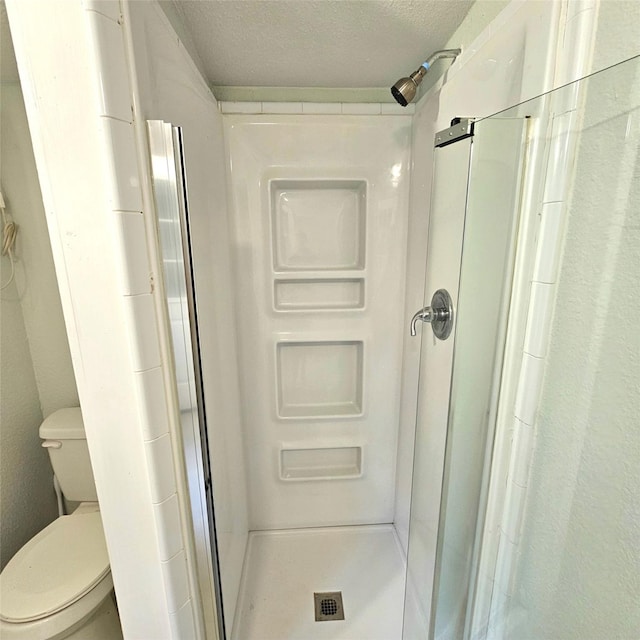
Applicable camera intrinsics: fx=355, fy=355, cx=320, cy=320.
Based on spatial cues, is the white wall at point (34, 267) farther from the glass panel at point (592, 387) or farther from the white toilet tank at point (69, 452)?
the glass panel at point (592, 387)

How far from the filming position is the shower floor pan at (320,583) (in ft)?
4.29

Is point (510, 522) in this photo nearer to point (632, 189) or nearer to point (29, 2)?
point (632, 189)

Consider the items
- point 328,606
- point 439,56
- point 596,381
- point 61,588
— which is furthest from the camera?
point 328,606

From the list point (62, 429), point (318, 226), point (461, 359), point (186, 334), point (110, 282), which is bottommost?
point (62, 429)

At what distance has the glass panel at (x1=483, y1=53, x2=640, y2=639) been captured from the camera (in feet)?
1.79

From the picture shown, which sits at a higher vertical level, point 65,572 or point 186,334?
point 186,334

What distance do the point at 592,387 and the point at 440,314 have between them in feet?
1.69

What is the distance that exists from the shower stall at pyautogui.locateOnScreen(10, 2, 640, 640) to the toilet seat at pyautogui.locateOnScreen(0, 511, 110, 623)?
0.45 m

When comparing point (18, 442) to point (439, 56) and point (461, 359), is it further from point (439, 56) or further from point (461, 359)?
point (439, 56)

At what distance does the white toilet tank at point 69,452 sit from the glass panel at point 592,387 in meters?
1.59

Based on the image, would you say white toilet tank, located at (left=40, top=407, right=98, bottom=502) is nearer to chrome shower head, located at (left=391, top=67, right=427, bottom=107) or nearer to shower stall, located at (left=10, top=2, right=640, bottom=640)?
shower stall, located at (left=10, top=2, right=640, bottom=640)

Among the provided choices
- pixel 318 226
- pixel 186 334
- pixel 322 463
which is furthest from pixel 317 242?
pixel 322 463

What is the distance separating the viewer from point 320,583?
4.86 feet

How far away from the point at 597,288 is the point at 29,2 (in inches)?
39.7
